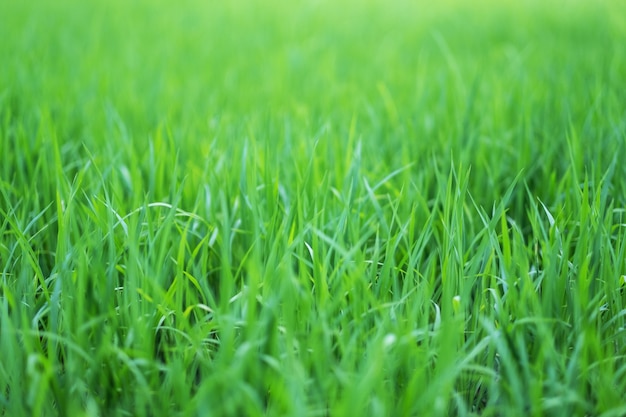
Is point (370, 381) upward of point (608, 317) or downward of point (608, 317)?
upward

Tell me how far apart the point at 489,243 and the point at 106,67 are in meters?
2.30

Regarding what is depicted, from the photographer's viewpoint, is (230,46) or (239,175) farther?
(230,46)

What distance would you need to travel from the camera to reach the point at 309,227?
1164 millimetres

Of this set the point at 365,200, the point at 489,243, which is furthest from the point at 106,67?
the point at 489,243

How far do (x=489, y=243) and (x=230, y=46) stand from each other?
2652 mm

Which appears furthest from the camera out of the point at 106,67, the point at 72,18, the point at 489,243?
the point at 72,18

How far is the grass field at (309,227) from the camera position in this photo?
90 centimetres

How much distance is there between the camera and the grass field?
902mm

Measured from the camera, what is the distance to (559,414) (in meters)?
0.86

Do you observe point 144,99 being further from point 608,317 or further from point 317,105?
point 608,317

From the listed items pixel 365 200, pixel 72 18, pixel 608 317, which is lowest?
pixel 608 317

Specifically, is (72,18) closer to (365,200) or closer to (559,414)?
(365,200)

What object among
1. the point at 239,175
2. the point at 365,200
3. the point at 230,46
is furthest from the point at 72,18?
the point at 365,200

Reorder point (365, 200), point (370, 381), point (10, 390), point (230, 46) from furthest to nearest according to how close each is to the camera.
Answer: point (230, 46)
point (365, 200)
point (10, 390)
point (370, 381)
